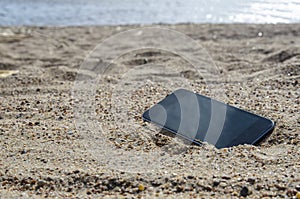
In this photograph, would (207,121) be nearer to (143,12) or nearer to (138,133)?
(138,133)

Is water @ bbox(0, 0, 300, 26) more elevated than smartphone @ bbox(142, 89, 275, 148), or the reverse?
water @ bbox(0, 0, 300, 26)

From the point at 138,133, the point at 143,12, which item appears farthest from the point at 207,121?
the point at 143,12

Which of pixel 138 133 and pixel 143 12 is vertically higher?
pixel 143 12

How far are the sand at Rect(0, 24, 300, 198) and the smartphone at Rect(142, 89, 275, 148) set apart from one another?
0.22 feet

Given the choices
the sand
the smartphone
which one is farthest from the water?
the smartphone

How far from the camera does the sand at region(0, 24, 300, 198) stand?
1.87 metres

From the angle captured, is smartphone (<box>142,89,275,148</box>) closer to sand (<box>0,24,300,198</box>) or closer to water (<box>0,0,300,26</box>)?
sand (<box>0,24,300,198</box>)

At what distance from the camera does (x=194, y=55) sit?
4.13 metres

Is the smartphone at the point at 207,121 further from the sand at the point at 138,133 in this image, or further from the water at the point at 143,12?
the water at the point at 143,12

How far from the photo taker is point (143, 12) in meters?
6.29

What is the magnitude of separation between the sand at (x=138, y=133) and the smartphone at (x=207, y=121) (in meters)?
0.07

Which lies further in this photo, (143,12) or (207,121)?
(143,12)

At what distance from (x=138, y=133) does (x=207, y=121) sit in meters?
0.39

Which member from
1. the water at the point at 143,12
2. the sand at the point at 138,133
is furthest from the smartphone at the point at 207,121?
the water at the point at 143,12
